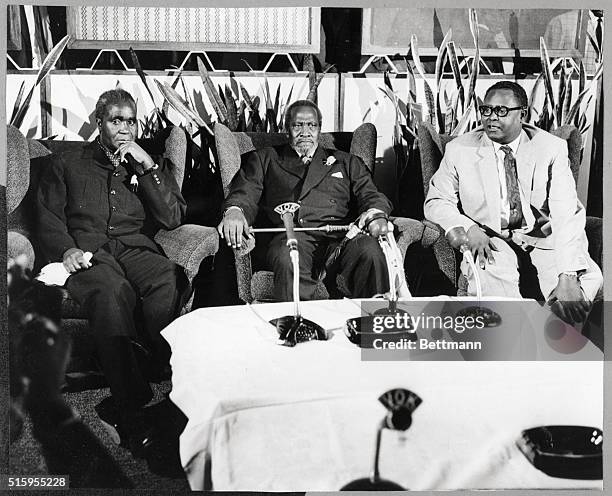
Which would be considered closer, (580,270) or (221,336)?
(221,336)

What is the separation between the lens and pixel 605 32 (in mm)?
2482

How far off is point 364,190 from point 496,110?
1.86ft

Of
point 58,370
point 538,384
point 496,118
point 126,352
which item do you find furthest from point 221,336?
point 496,118

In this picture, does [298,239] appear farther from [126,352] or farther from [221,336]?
[126,352]

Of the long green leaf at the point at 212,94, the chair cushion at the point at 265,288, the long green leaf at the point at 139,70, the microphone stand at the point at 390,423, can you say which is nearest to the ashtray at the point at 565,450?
the microphone stand at the point at 390,423

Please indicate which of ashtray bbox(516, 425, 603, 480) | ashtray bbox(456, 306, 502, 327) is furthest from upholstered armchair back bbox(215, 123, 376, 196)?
ashtray bbox(516, 425, 603, 480)

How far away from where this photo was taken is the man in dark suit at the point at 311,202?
2400mm

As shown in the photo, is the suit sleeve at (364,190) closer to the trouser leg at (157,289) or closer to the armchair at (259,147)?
the armchair at (259,147)

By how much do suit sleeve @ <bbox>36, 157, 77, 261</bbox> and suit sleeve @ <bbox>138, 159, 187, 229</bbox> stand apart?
29 centimetres

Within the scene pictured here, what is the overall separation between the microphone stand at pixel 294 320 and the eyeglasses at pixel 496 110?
2.49 ft

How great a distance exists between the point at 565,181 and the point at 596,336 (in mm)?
580

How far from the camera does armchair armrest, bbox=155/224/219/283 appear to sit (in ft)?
7.87

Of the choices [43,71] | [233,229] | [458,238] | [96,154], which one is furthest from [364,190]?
[43,71]

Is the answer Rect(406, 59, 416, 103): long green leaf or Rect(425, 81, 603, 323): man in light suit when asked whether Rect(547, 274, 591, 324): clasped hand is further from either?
Rect(406, 59, 416, 103): long green leaf
